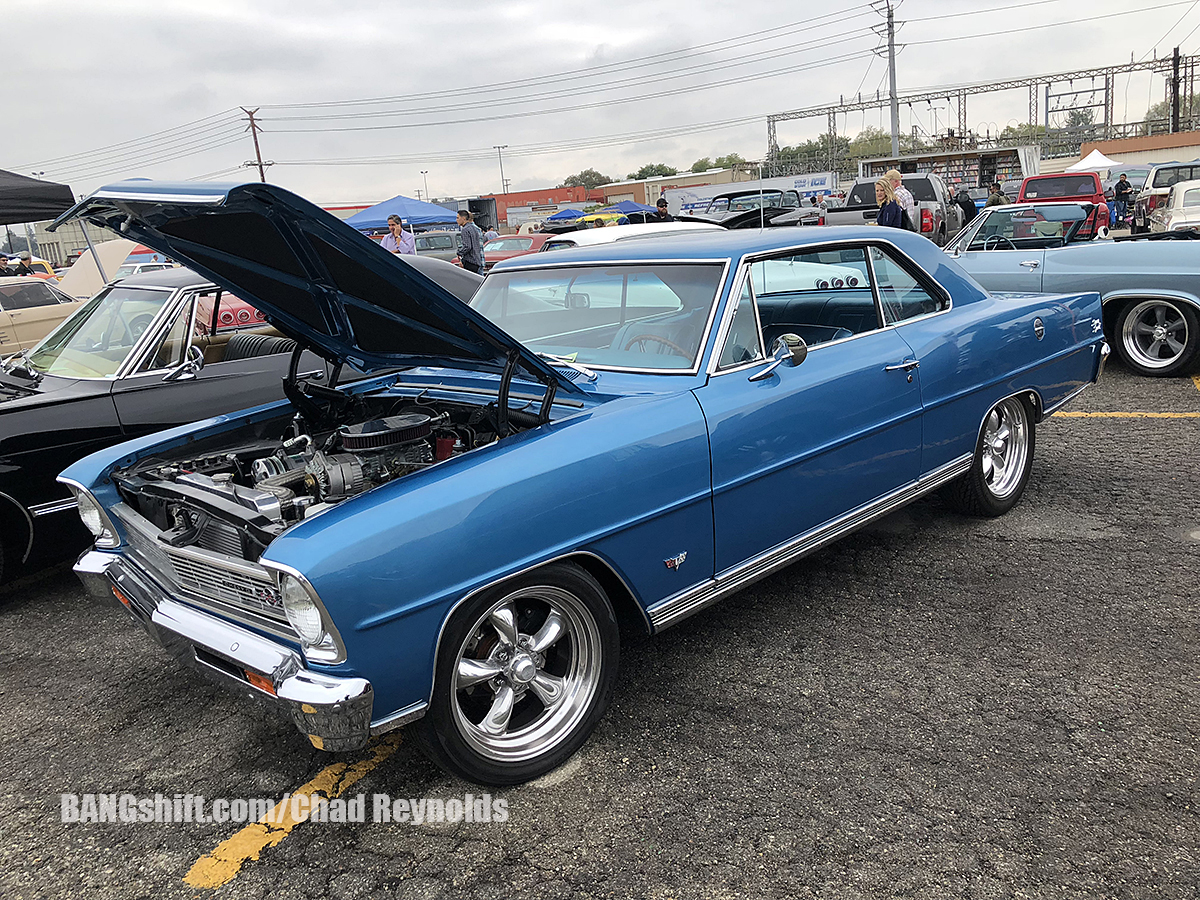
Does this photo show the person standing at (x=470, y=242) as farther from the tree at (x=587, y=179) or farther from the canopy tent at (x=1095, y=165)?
the tree at (x=587, y=179)

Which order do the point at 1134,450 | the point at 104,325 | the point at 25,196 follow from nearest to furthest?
the point at 104,325
the point at 1134,450
the point at 25,196

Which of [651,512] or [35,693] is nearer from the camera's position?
[651,512]

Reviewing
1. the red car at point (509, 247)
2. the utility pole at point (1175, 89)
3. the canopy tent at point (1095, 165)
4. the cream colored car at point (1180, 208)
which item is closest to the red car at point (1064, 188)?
the cream colored car at point (1180, 208)

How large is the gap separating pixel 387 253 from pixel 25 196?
31.3ft

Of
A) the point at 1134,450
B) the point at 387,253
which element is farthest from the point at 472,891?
the point at 1134,450

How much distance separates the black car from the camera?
4105mm

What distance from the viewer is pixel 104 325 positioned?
16.4 ft

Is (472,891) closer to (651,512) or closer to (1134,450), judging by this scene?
(651,512)

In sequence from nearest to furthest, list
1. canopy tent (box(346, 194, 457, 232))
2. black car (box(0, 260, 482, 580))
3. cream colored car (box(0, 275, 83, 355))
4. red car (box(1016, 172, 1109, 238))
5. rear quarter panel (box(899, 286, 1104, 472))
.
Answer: rear quarter panel (box(899, 286, 1104, 472))
black car (box(0, 260, 482, 580))
cream colored car (box(0, 275, 83, 355))
red car (box(1016, 172, 1109, 238))
canopy tent (box(346, 194, 457, 232))

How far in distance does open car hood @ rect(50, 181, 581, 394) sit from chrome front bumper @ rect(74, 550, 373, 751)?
1.14 meters

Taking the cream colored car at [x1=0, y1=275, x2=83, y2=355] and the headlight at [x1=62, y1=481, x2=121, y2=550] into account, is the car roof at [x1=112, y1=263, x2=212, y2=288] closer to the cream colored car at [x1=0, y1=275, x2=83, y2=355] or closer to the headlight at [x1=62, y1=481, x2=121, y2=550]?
the headlight at [x1=62, y1=481, x2=121, y2=550]

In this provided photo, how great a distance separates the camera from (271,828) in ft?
8.27

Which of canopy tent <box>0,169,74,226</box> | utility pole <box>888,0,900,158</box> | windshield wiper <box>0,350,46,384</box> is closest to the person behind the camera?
windshield wiper <box>0,350,46,384</box>

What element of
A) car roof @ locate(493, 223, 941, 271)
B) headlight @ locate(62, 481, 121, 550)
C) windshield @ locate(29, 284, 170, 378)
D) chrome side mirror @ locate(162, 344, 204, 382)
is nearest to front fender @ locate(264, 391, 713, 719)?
car roof @ locate(493, 223, 941, 271)
